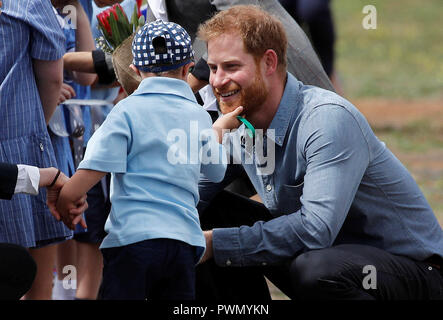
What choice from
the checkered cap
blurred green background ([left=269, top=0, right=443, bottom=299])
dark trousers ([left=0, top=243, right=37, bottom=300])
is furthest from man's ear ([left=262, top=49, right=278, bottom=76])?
blurred green background ([left=269, top=0, right=443, bottom=299])

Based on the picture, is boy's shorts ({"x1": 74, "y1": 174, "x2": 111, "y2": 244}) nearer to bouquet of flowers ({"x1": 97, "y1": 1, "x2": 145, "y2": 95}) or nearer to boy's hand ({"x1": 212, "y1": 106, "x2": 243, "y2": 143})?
bouquet of flowers ({"x1": 97, "y1": 1, "x2": 145, "y2": 95})

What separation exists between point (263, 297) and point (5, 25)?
→ 155cm

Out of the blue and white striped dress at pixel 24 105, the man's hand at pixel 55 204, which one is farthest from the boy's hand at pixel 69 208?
the blue and white striped dress at pixel 24 105

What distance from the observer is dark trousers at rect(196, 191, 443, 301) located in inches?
141

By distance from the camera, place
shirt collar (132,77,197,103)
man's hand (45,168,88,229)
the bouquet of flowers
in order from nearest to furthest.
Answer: shirt collar (132,77,197,103) → man's hand (45,168,88,229) → the bouquet of flowers

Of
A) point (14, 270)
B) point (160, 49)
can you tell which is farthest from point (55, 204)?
point (160, 49)

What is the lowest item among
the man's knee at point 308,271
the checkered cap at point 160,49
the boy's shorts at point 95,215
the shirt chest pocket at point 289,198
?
the boy's shorts at point 95,215

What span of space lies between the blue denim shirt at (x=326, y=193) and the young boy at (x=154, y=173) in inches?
14.1

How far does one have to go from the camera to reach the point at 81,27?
4.73 m

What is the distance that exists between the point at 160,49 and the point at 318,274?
101cm

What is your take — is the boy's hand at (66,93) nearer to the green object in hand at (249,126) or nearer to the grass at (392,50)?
the green object in hand at (249,126)

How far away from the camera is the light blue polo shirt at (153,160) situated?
10.8 feet

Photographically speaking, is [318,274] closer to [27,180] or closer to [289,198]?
[289,198]

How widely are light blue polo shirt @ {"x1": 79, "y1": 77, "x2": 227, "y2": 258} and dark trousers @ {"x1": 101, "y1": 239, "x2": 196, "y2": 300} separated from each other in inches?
1.4
